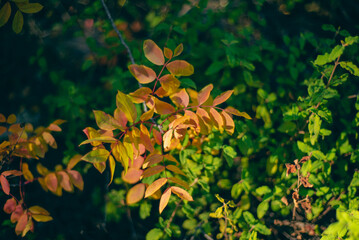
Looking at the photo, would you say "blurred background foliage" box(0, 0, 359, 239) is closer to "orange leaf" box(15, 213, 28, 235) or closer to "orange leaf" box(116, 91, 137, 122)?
"orange leaf" box(15, 213, 28, 235)

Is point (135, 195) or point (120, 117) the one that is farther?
point (135, 195)

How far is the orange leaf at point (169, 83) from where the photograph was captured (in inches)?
A: 44.1

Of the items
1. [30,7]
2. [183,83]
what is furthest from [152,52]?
[30,7]

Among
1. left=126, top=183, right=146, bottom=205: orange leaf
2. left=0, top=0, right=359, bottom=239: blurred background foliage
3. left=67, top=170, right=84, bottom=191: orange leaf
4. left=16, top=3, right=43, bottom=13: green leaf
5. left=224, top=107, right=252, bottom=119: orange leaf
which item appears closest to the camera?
left=224, top=107, right=252, bottom=119: orange leaf

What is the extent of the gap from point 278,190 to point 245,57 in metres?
0.95

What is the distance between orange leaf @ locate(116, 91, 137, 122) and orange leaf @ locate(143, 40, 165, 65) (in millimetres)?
217

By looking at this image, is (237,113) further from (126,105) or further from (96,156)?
(96,156)

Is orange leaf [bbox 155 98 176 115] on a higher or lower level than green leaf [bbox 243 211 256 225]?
higher

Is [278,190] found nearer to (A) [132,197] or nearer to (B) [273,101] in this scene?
(B) [273,101]

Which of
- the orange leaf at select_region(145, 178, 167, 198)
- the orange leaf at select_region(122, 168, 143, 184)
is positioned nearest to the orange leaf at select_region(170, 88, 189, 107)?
the orange leaf at select_region(145, 178, 167, 198)

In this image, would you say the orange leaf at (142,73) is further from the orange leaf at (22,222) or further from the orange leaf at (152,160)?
the orange leaf at (22,222)

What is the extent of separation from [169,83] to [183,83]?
0.32 m

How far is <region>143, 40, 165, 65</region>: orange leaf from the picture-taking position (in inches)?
42.6

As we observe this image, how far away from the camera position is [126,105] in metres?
1.03
